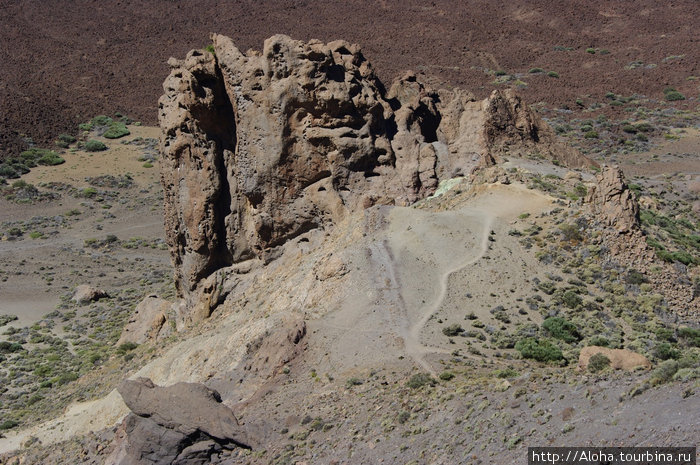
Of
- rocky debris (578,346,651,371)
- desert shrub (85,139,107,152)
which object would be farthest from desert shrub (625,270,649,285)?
desert shrub (85,139,107,152)

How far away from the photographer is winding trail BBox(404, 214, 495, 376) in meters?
23.8

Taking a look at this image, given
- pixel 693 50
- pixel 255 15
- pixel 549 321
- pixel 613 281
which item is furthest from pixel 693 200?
pixel 255 15

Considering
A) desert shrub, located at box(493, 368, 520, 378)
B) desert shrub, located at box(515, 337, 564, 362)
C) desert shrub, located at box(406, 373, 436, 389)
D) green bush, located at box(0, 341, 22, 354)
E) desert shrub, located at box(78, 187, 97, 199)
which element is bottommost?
green bush, located at box(0, 341, 22, 354)

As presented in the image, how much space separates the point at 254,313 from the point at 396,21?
3854 inches

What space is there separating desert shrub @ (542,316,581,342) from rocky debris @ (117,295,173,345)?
22697 mm

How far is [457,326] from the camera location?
25.8 m

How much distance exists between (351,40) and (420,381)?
324 feet

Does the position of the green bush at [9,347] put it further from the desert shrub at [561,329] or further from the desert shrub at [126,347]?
the desert shrub at [561,329]

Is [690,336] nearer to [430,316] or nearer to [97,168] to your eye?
[430,316]

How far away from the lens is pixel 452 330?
83.8 feet

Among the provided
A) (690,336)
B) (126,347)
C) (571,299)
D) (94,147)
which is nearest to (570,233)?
(571,299)

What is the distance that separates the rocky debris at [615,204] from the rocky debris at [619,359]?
10.5m

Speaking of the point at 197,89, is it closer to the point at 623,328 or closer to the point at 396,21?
the point at 623,328

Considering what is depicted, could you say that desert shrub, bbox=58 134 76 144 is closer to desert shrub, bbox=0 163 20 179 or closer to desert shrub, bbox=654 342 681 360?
desert shrub, bbox=0 163 20 179
